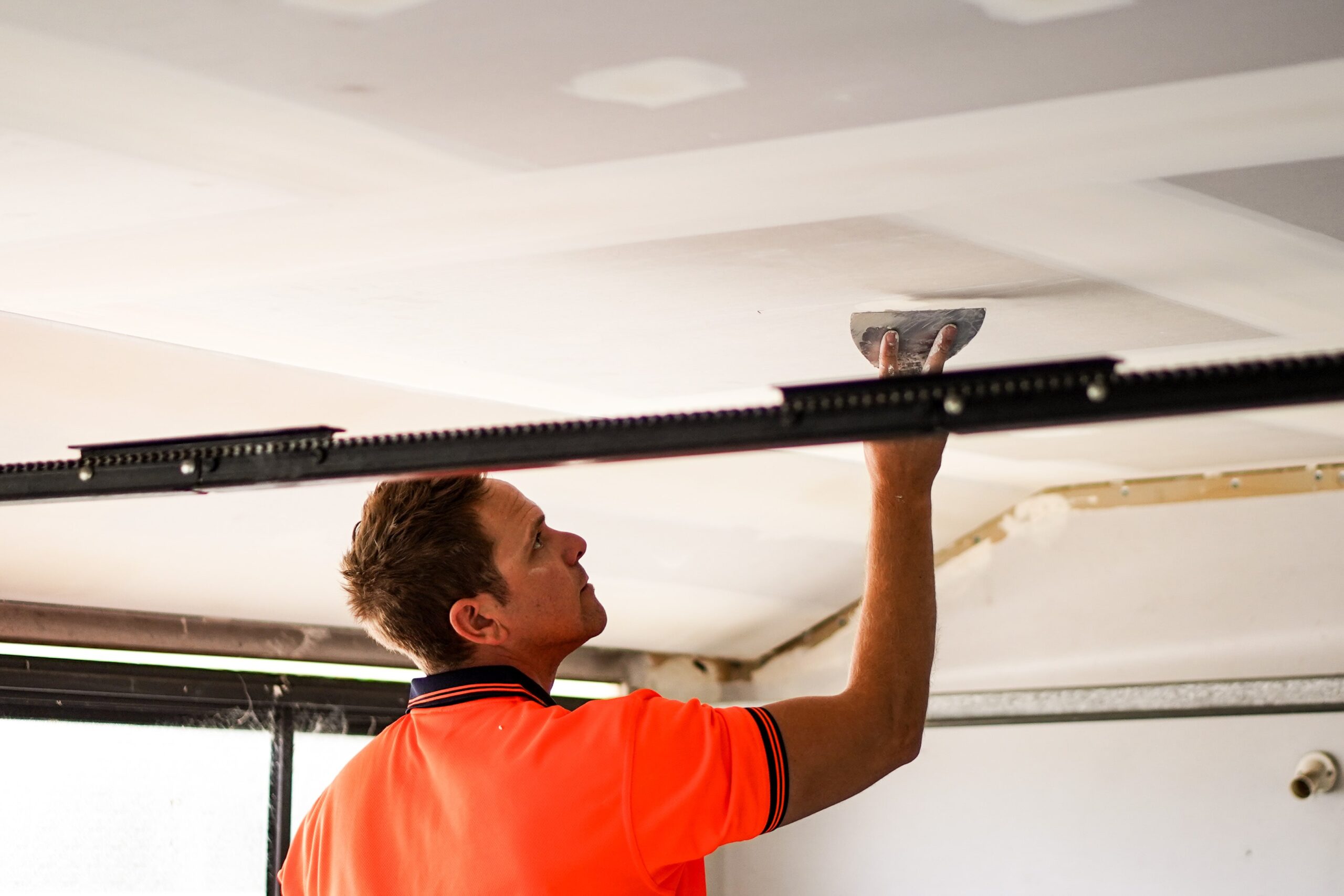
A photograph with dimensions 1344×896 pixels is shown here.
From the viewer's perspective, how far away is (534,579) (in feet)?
5.81

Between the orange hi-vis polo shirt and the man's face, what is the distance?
9 centimetres

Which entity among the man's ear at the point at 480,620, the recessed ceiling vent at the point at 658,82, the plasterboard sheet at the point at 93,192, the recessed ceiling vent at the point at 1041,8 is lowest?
the man's ear at the point at 480,620

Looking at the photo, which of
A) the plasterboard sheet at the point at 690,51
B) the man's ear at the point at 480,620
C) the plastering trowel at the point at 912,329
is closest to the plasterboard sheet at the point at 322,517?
the man's ear at the point at 480,620

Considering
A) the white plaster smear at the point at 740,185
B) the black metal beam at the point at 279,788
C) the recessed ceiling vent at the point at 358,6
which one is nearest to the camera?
the recessed ceiling vent at the point at 358,6

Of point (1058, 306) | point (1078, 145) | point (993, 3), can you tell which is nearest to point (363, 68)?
point (993, 3)

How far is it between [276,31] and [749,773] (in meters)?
0.90

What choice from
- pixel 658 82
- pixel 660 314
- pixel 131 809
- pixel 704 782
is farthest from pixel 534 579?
pixel 131 809

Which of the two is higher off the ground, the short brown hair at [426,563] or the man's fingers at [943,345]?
the man's fingers at [943,345]

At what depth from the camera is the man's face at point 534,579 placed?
1753 mm

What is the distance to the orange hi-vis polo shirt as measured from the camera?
1489mm

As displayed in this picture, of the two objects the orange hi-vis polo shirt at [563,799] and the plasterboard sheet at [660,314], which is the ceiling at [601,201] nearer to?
the plasterboard sheet at [660,314]

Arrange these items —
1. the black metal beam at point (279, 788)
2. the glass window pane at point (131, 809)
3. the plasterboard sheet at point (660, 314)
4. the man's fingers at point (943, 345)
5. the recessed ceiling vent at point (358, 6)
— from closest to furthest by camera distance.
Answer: the recessed ceiling vent at point (358, 6)
the plasterboard sheet at point (660, 314)
the man's fingers at point (943, 345)
the glass window pane at point (131, 809)
the black metal beam at point (279, 788)

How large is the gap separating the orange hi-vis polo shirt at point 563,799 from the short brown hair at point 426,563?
4.2 inches

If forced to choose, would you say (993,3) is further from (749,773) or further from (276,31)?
(749,773)
